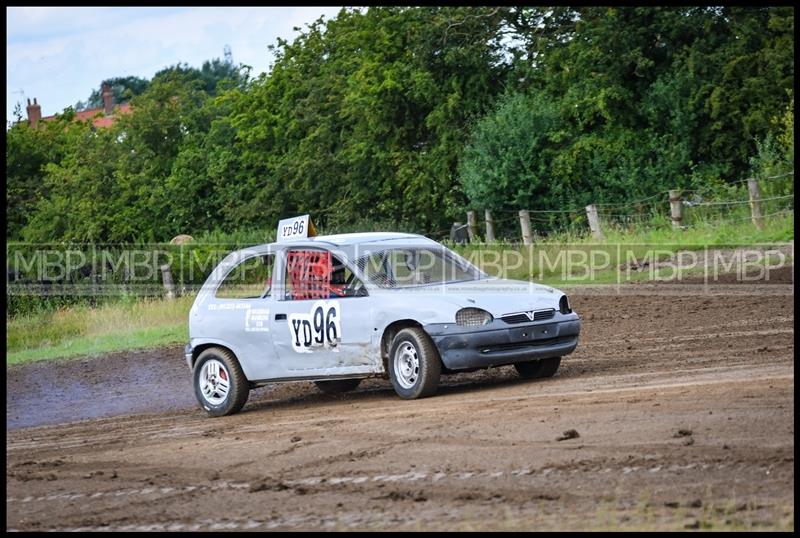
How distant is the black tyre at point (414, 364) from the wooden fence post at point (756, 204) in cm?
1538

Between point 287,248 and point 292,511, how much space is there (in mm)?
6158

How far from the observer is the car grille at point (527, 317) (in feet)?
41.8

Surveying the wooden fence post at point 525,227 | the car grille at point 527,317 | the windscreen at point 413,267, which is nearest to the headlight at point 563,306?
the car grille at point 527,317

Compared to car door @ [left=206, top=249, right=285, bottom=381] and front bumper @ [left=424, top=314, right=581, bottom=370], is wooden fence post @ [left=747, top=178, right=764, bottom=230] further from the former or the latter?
car door @ [left=206, top=249, right=285, bottom=381]

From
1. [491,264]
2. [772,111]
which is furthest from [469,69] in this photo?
[491,264]

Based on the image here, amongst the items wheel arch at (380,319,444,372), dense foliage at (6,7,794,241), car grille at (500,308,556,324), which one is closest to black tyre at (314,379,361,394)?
wheel arch at (380,319,444,372)

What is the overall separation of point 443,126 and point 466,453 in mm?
31766

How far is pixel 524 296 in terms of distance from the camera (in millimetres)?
13055

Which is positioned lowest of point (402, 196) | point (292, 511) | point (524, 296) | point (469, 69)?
point (292, 511)

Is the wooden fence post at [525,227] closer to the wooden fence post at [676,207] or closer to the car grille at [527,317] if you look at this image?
the wooden fence post at [676,207]

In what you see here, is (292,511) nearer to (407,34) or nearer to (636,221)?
(636,221)

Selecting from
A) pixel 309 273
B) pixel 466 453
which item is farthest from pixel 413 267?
pixel 466 453

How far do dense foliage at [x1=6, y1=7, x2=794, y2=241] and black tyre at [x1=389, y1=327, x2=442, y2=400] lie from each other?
19.8 m

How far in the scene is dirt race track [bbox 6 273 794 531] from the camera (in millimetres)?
7547
